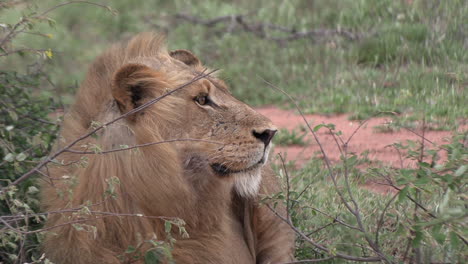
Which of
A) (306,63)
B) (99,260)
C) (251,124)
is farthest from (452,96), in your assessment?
(99,260)

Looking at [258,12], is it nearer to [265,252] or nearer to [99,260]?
[265,252]

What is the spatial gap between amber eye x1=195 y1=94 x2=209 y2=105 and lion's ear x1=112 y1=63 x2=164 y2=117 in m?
→ 0.19

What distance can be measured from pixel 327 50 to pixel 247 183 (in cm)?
462

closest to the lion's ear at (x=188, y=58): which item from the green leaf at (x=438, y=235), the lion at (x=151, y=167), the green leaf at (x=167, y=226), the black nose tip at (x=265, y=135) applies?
the lion at (x=151, y=167)

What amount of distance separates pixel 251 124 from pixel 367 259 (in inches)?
31.8

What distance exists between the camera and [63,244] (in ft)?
11.0

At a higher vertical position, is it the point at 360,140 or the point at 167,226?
the point at 167,226

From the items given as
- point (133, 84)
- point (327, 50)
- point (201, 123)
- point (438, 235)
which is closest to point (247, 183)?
point (201, 123)

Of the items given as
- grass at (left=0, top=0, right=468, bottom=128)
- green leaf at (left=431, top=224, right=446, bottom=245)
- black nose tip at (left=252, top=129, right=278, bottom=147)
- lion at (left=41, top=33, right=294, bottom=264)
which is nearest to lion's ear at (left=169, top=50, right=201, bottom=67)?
lion at (left=41, top=33, right=294, bottom=264)

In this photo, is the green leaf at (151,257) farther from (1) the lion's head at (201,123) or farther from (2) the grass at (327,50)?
(2) the grass at (327,50)

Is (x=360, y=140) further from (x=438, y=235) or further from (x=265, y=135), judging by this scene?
(x=438, y=235)

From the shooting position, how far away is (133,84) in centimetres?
340

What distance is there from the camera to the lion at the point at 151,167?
10.9ft

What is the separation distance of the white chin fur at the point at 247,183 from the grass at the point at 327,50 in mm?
2091
